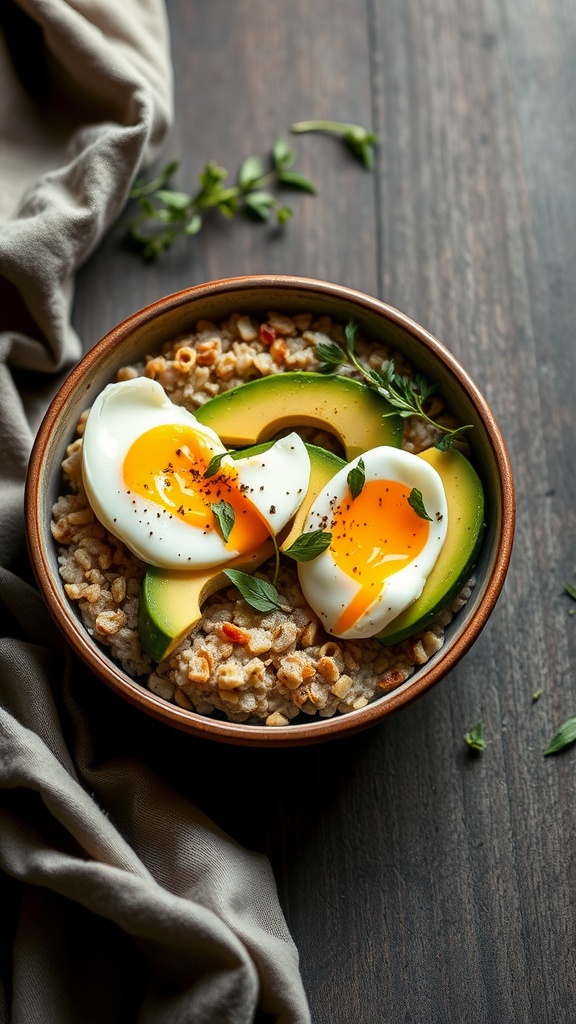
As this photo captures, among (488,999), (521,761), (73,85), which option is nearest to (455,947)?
(488,999)

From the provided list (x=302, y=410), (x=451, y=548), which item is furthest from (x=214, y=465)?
(x=451, y=548)

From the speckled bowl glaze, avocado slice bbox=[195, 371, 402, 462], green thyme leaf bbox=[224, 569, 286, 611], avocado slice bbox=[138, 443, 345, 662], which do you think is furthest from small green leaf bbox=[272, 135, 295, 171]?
green thyme leaf bbox=[224, 569, 286, 611]

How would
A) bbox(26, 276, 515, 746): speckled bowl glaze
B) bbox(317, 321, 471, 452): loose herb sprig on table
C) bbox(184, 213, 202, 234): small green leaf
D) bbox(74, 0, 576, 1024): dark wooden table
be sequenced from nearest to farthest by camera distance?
bbox(26, 276, 515, 746): speckled bowl glaze → bbox(317, 321, 471, 452): loose herb sprig on table → bbox(74, 0, 576, 1024): dark wooden table → bbox(184, 213, 202, 234): small green leaf

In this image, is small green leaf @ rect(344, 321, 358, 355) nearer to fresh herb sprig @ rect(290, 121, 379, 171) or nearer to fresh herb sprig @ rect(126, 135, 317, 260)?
fresh herb sprig @ rect(126, 135, 317, 260)

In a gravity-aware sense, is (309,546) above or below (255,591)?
above

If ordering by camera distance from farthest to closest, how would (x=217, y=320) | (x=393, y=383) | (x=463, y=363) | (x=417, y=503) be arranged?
(x=463, y=363)
(x=217, y=320)
(x=393, y=383)
(x=417, y=503)

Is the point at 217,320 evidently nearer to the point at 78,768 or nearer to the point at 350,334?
the point at 350,334
